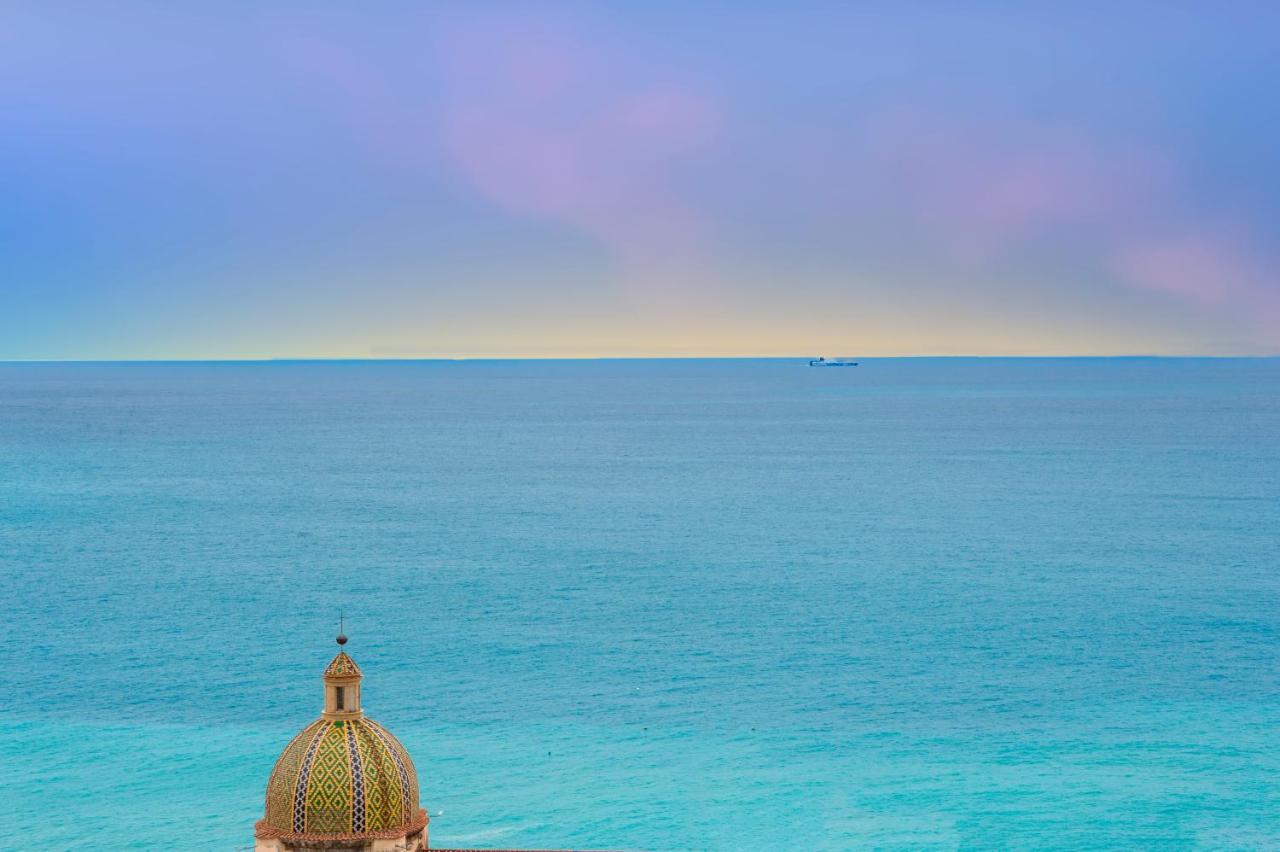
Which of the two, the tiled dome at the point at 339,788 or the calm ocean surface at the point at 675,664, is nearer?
the tiled dome at the point at 339,788

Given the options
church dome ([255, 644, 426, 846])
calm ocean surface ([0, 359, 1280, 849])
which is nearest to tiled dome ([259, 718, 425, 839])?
church dome ([255, 644, 426, 846])

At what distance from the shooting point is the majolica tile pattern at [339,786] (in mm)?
33625

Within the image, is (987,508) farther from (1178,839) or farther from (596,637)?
(1178,839)

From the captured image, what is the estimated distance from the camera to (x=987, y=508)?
14600 centimetres

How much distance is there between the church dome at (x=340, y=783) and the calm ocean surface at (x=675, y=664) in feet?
82.5

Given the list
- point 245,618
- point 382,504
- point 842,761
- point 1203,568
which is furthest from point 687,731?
point 382,504

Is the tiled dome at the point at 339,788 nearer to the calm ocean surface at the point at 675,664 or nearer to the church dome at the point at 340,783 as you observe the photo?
the church dome at the point at 340,783

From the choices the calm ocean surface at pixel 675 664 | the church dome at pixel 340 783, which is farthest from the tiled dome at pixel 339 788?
the calm ocean surface at pixel 675 664

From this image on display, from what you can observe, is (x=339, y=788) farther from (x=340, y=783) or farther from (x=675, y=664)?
(x=675, y=664)

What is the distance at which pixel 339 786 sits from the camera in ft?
111

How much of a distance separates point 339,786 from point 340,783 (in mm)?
59

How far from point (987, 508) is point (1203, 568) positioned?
35.6 m

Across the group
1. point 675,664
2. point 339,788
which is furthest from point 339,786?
point 675,664

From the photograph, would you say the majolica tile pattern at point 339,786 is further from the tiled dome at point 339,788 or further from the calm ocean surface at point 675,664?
the calm ocean surface at point 675,664
